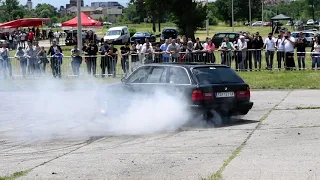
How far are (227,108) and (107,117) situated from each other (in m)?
3.26

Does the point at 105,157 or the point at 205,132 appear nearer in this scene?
the point at 105,157

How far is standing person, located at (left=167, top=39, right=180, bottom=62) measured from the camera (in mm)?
24688

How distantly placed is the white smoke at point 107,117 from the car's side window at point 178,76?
342 millimetres

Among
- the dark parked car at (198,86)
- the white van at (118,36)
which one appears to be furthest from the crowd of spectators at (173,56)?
the white van at (118,36)

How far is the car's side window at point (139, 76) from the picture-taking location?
543 inches

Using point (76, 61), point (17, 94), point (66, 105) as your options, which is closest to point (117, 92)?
point (66, 105)

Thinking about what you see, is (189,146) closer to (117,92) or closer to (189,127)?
(189,127)

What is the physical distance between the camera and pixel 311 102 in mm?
16328

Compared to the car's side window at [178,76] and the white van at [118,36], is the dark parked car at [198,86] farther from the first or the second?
the white van at [118,36]

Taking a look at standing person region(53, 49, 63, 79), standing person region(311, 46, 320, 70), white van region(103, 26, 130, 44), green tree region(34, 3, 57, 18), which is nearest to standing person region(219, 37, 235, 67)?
standing person region(311, 46, 320, 70)

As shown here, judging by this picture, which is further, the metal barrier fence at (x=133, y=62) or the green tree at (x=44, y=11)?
the green tree at (x=44, y=11)

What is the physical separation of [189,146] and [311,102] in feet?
23.0

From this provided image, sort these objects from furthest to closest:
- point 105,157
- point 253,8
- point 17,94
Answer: point 253,8
point 17,94
point 105,157

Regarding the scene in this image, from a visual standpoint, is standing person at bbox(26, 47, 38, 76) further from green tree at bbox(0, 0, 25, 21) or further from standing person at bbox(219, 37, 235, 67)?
green tree at bbox(0, 0, 25, 21)
